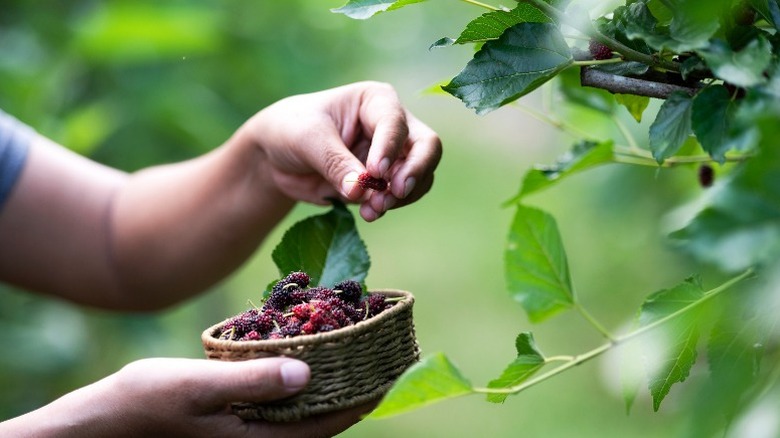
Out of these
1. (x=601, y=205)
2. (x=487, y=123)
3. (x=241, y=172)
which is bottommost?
(x=487, y=123)

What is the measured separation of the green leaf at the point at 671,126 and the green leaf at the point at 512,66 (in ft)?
0.20

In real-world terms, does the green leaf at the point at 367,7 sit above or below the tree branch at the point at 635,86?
above

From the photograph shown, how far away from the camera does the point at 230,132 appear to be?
219 cm

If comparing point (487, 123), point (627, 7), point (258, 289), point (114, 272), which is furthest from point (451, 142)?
point (627, 7)

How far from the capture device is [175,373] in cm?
71

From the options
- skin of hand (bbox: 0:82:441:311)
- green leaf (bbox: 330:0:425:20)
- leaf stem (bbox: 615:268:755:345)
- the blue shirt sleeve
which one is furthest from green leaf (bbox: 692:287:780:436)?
the blue shirt sleeve

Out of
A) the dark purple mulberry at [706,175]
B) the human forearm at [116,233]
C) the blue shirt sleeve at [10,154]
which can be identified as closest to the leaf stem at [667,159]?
the dark purple mulberry at [706,175]

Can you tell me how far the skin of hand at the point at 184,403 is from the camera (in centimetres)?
65

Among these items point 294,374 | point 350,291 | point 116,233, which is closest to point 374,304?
point 350,291

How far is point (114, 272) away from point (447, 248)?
10.0ft

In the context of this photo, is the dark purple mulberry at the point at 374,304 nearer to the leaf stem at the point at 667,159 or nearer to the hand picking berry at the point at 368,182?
the hand picking berry at the point at 368,182

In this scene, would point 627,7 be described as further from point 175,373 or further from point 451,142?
point 451,142

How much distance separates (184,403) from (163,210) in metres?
0.69

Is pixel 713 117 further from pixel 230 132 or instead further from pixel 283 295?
pixel 230 132
